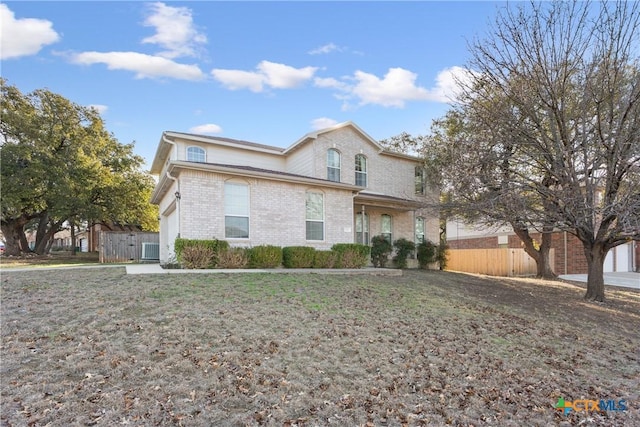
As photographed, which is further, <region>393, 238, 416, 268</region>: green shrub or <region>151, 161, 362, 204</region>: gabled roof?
<region>393, 238, 416, 268</region>: green shrub

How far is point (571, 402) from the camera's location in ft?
14.1

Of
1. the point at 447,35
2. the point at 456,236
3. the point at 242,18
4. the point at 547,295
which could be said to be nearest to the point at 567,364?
the point at 547,295

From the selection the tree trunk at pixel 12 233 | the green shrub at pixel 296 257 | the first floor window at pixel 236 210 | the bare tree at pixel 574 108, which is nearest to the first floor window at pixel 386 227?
the green shrub at pixel 296 257

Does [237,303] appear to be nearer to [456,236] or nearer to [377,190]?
[377,190]

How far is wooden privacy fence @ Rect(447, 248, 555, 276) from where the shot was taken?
787 inches

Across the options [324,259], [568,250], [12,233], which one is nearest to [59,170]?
[12,233]

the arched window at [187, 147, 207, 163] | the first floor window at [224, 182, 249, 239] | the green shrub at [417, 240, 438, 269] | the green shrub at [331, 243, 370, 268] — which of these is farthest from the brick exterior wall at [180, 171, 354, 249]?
the green shrub at [417, 240, 438, 269]

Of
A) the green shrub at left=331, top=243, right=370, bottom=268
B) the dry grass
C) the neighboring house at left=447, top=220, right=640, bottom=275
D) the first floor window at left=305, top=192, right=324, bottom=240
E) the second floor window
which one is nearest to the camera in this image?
the dry grass

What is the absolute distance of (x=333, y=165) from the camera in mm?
17625

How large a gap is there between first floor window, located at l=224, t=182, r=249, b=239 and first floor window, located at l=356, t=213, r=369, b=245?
272 inches

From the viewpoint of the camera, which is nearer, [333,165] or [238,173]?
[238,173]

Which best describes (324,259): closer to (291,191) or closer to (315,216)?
(315,216)

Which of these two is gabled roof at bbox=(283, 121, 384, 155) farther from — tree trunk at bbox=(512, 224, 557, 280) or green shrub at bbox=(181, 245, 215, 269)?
tree trunk at bbox=(512, 224, 557, 280)

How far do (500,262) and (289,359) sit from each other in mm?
18640
